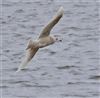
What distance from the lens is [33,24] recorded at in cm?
2164

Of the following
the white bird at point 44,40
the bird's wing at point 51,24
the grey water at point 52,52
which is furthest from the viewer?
the grey water at point 52,52

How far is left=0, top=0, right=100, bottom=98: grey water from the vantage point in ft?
51.4

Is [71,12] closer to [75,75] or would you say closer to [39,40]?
[75,75]

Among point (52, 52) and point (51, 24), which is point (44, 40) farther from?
point (52, 52)

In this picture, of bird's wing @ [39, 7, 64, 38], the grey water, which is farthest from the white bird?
the grey water

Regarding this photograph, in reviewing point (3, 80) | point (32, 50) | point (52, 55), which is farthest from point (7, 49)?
point (32, 50)

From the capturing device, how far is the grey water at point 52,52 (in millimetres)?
15664

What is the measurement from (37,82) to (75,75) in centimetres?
104

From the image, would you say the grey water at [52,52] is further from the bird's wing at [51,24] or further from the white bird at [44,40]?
the bird's wing at [51,24]

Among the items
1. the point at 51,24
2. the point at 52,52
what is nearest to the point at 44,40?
the point at 51,24

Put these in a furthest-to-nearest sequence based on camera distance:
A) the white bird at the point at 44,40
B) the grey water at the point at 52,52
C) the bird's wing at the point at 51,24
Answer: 1. the grey water at the point at 52,52
2. the bird's wing at the point at 51,24
3. the white bird at the point at 44,40

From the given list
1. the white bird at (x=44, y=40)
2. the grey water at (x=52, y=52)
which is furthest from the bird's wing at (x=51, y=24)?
the grey water at (x=52, y=52)

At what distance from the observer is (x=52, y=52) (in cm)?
1869

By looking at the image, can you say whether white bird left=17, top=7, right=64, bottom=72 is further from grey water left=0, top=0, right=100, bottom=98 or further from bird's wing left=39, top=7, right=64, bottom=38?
grey water left=0, top=0, right=100, bottom=98
